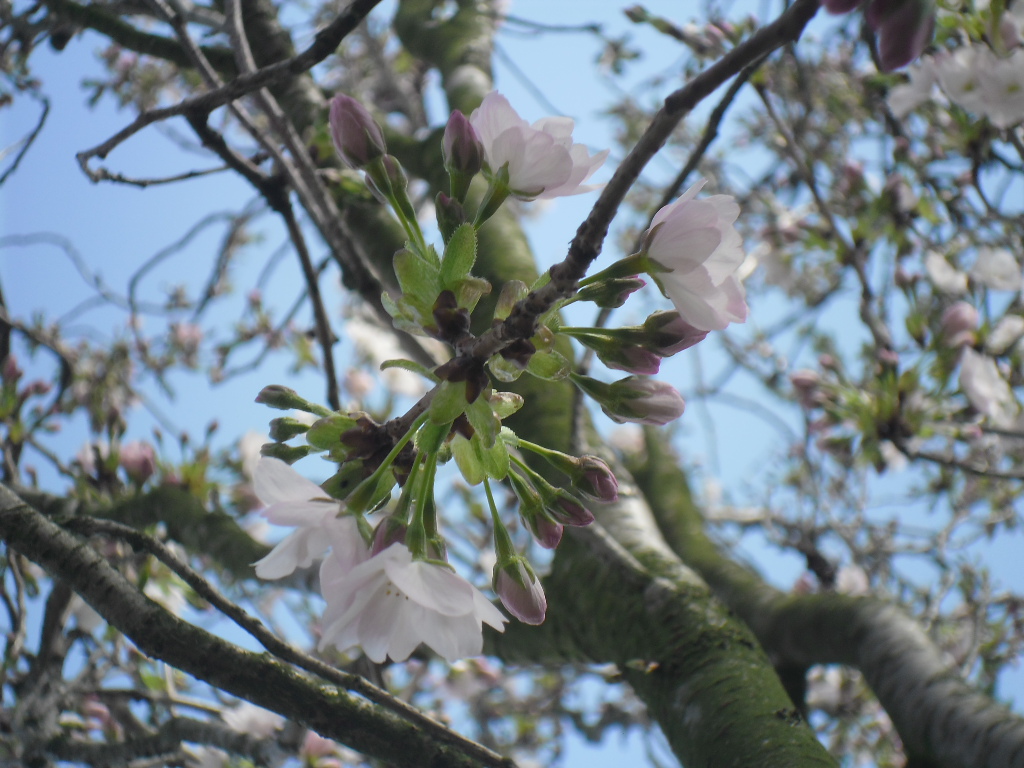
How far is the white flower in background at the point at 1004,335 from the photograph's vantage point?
2.11 m

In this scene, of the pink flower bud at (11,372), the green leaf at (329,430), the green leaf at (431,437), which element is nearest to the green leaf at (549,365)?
the green leaf at (431,437)

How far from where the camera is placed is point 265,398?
0.86 meters

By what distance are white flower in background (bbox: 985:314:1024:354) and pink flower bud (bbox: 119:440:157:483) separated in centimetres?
256

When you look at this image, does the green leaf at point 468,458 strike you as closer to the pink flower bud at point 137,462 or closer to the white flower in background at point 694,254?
the white flower in background at point 694,254

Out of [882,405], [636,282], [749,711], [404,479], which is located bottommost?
[749,711]

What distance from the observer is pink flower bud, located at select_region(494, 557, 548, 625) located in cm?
81

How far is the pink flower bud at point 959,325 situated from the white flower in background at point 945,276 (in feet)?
1.06

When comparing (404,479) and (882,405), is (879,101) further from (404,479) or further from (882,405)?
(404,479)

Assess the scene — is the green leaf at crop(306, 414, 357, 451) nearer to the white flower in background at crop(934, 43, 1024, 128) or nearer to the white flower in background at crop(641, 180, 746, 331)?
the white flower in background at crop(641, 180, 746, 331)

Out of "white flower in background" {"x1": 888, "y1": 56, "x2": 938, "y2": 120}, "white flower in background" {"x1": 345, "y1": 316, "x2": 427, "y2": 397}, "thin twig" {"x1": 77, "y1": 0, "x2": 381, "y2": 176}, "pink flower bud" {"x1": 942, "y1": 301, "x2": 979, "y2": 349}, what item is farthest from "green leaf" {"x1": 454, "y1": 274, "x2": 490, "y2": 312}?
"white flower in background" {"x1": 345, "y1": 316, "x2": 427, "y2": 397}

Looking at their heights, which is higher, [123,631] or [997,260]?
[997,260]

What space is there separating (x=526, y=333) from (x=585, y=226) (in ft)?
0.56

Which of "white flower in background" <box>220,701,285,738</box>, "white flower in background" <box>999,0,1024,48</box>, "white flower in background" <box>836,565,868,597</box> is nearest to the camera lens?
"white flower in background" <box>999,0,1024,48</box>

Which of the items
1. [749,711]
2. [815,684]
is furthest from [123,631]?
[815,684]
